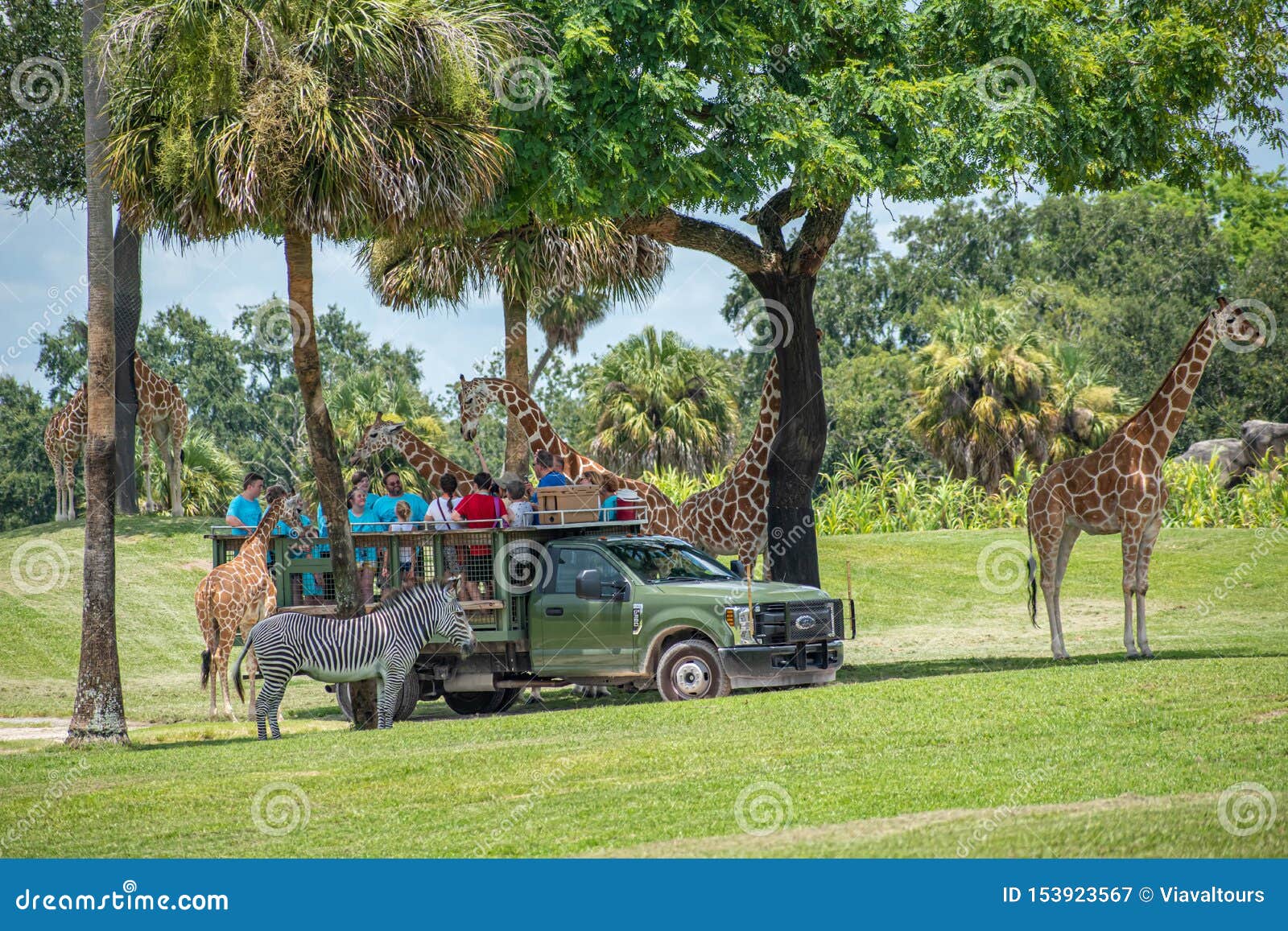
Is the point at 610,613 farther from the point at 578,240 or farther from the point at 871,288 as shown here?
the point at 871,288

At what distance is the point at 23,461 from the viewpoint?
52.0 metres

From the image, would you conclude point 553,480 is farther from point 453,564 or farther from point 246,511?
point 246,511

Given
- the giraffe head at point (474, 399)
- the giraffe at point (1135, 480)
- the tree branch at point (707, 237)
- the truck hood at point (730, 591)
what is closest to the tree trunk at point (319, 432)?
the truck hood at point (730, 591)

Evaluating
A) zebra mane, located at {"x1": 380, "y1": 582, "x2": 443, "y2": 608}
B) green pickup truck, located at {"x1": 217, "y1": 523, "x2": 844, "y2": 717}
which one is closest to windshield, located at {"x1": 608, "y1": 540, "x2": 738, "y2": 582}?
green pickup truck, located at {"x1": 217, "y1": 523, "x2": 844, "y2": 717}

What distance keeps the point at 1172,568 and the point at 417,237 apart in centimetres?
1657

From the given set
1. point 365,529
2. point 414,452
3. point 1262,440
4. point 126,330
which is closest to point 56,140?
point 126,330

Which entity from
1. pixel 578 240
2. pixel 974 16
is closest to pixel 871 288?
pixel 578 240

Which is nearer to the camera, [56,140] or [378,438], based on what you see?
[378,438]

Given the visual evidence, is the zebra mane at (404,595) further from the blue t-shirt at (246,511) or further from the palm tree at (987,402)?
the palm tree at (987,402)

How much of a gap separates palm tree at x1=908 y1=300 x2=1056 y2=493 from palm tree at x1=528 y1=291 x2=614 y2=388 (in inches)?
390

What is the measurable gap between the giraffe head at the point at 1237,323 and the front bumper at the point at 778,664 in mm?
6359

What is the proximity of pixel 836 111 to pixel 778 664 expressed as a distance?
273 inches

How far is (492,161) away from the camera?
14133 millimetres

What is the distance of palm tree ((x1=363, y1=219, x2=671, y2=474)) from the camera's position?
2200cm
